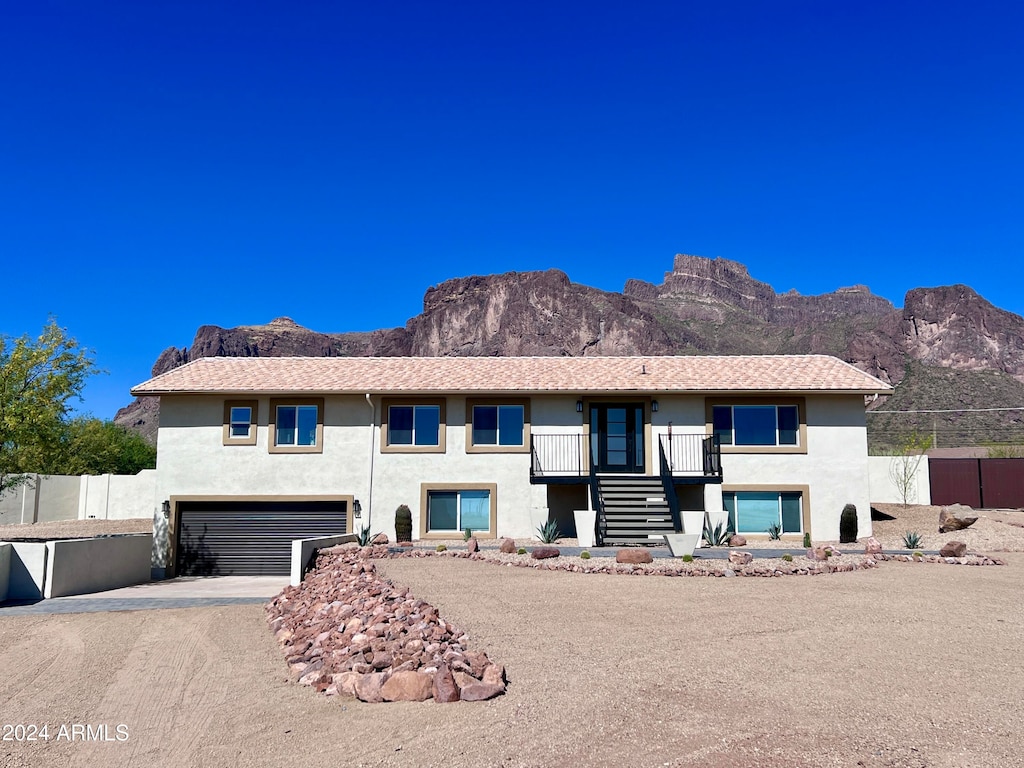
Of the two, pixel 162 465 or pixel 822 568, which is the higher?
pixel 162 465

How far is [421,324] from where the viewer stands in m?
166

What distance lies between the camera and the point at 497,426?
2283 cm

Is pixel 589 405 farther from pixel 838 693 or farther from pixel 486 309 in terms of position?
pixel 486 309

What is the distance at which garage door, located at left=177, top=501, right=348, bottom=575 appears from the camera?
2291cm

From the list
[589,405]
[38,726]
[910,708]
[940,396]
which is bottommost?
[38,726]

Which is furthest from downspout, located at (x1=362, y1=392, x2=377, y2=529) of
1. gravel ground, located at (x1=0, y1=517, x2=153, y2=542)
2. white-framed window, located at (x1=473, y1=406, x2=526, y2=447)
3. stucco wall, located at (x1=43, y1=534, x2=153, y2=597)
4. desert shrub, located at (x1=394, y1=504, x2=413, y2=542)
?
gravel ground, located at (x1=0, y1=517, x2=153, y2=542)

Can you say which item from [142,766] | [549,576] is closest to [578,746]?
[142,766]

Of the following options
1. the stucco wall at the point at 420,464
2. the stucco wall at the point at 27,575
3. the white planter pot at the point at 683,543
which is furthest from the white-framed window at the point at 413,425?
the stucco wall at the point at 27,575

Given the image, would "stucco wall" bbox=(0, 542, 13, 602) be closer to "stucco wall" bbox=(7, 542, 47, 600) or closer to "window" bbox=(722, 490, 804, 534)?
"stucco wall" bbox=(7, 542, 47, 600)

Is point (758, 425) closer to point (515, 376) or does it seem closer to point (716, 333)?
point (515, 376)

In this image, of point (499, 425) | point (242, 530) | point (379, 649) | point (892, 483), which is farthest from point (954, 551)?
point (242, 530)

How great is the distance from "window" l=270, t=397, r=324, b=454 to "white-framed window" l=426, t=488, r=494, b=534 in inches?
147

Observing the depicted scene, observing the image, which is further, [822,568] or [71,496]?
[71,496]

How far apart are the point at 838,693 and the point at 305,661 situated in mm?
5704
